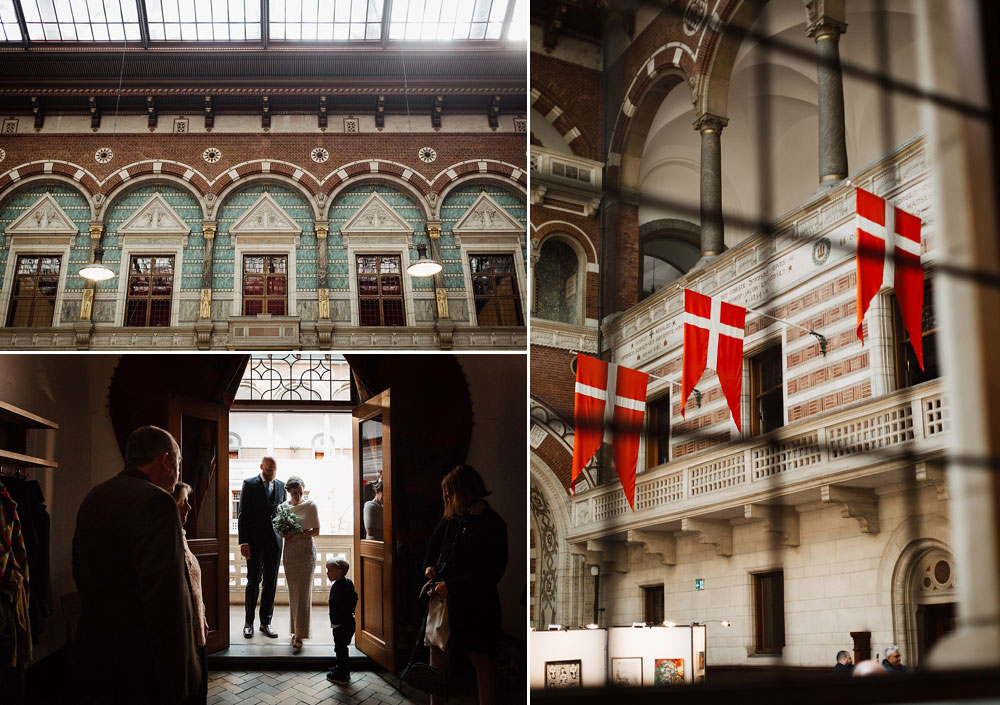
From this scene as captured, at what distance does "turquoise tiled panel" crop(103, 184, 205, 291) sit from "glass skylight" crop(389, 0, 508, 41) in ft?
6.26

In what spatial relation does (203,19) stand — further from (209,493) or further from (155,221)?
(209,493)

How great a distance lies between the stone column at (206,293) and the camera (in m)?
5.83

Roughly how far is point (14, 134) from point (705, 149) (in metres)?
4.83

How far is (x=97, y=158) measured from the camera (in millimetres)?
6188

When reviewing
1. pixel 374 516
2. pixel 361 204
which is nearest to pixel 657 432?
pixel 374 516

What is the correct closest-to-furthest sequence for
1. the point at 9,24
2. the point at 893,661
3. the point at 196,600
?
1. the point at 893,661
2. the point at 196,600
3. the point at 9,24

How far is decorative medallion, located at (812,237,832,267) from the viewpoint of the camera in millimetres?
4262

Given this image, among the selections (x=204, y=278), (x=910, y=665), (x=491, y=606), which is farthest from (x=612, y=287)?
(x=204, y=278)

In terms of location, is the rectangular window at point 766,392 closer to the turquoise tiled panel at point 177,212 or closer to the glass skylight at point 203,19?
the turquoise tiled panel at point 177,212

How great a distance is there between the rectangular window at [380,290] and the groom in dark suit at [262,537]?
156 centimetres

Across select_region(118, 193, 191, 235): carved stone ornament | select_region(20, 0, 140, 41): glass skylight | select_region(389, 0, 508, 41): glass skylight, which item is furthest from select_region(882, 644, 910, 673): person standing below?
select_region(20, 0, 140, 41): glass skylight

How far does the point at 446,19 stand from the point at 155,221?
8.26ft

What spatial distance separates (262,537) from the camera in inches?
189

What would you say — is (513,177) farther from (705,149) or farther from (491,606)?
(491,606)
